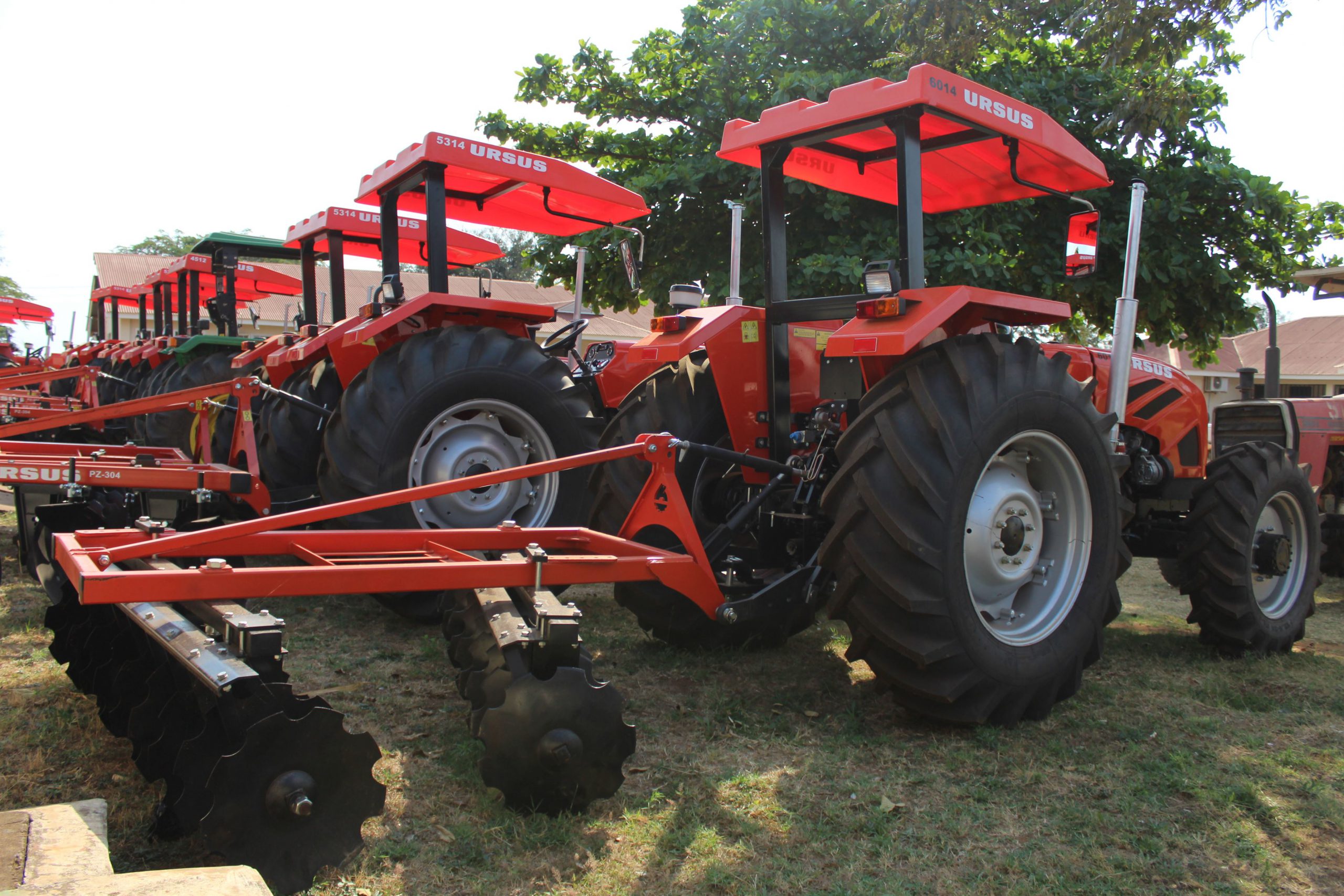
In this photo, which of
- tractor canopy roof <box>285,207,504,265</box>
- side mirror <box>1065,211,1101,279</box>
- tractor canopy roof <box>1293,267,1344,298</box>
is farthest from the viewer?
tractor canopy roof <box>285,207,504,265</box>

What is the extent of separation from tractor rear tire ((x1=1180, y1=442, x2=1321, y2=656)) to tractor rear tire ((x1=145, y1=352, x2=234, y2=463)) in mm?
7456

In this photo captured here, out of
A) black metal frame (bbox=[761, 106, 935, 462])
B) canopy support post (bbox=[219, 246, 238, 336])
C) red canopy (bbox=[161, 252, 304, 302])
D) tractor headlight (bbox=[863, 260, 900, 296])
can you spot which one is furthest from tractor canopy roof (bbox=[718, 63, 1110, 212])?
red canopy (bbox=[161, 252, 304, 302])

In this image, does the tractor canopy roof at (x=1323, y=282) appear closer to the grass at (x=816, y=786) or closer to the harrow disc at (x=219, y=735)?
the grass at (x=816, y=786)

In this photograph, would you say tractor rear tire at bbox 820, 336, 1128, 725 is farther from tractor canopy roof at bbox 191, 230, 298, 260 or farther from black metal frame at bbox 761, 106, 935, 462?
tractor canopy roof at bbox 191, 230, 298, 260

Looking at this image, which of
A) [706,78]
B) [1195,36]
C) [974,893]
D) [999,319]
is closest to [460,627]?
[974,893]

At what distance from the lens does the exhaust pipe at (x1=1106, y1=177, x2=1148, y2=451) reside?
3799mm

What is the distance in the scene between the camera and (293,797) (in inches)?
79.7

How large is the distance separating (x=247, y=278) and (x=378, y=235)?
5.03 metres

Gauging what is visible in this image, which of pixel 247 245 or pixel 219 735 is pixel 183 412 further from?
pixel 219 735

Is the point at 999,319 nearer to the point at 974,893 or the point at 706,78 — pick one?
the point at 974,893

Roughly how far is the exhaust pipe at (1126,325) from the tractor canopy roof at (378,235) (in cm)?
500

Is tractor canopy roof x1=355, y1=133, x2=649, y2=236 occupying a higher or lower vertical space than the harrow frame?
higher

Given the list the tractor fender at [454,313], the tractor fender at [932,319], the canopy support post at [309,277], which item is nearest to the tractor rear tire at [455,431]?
the tractor fender at [454,313]

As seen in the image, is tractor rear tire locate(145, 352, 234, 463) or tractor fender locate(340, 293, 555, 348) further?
tractor rear tire locate(145, 352, 234, 463)
